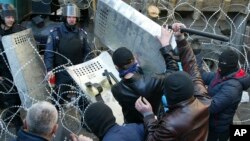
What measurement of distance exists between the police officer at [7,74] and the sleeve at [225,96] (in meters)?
2.74

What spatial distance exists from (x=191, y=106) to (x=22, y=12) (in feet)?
16.3

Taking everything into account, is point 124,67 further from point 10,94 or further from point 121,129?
point 10,94

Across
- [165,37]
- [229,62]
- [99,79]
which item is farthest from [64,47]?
[229,62]

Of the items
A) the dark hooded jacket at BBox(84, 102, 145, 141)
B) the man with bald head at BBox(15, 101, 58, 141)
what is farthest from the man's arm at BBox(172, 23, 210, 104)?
the man with bald head at BBox(15, 101, 58, 141)

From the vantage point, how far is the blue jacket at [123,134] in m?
3.11

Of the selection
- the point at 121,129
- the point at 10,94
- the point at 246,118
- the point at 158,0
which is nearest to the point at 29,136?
the point at 121,129

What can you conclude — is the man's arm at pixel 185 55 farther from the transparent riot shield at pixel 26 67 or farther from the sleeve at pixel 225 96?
the transparent riot shield at pixel 26 67

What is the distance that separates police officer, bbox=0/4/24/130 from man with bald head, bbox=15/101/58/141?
90.1 inches

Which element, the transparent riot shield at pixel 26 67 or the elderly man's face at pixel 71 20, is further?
the elderly man's face at pixel 71 20

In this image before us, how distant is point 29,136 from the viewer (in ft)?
9.95

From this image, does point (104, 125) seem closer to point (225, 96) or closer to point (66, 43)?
point (225, 96)

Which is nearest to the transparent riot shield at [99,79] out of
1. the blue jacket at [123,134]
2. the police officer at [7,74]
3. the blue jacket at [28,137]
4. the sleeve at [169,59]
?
the sleeve at [169,59]

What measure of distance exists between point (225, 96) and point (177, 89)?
1360 millimetres

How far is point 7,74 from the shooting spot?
5.68 metres
